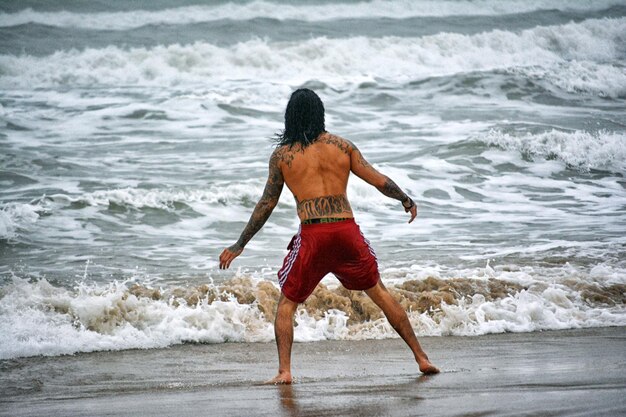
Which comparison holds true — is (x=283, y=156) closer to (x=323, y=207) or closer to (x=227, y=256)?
(x=323, y=207)

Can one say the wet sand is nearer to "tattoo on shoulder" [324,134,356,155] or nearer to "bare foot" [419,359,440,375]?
"bare foot" [419,359,440,375]

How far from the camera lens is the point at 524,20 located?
3291cm

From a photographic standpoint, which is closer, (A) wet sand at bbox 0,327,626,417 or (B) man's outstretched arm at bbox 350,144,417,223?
(A) wet sand at bbox 0,327,626,417

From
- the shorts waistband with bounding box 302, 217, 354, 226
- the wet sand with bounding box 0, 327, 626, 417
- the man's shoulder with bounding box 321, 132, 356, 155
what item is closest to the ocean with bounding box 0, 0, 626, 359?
the wet sand with bounding box 0, 327, 626, 417

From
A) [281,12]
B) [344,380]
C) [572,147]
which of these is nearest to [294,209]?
[572,147]

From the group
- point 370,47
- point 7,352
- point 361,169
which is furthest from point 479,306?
point 370,47

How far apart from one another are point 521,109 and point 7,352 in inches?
665

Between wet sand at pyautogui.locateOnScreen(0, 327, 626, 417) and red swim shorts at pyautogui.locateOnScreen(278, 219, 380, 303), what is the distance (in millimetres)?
551

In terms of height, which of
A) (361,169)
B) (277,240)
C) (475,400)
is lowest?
(277,240)

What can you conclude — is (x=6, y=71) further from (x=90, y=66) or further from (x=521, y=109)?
(x=521, y=109)

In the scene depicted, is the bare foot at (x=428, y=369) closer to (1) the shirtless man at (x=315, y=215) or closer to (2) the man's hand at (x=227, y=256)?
(1) the shirtless man at (x=315, y=215)

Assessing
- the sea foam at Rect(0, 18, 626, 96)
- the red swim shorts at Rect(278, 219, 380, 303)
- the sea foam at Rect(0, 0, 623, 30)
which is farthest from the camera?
the sea foam at Rect(0, 0, 623, 30)

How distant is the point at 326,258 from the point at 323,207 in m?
0.29

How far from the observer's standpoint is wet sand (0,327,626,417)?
3984 millimetres
